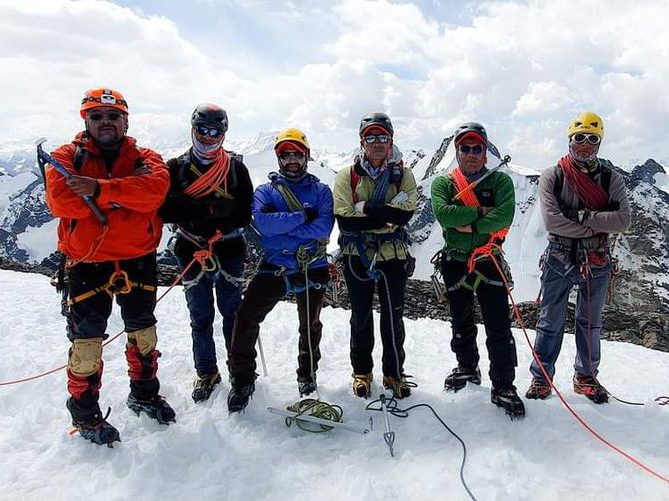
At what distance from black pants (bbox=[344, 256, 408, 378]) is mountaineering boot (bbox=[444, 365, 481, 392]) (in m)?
0.72

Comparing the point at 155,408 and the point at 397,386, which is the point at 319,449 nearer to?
the point at 397,386

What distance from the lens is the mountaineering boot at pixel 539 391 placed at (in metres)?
6.25

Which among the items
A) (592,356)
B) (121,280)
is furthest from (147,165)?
(592,356)

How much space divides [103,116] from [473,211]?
13.7ft

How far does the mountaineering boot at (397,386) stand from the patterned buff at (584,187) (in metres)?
3.23

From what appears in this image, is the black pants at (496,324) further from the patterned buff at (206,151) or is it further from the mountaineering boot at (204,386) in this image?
the mountaineering boot at (204,386)

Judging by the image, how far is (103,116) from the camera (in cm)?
509

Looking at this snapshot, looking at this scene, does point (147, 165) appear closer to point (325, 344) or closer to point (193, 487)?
point (193, 487)

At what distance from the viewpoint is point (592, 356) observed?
21.3ft

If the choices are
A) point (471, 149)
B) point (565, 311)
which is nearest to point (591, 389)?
point (565, 311)

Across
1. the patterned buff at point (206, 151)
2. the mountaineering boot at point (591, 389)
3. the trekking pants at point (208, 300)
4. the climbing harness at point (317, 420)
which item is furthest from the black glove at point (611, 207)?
the patterned buff at point (206, 151)

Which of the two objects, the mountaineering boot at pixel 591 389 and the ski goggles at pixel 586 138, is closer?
the ski goggles at pixel 586 138

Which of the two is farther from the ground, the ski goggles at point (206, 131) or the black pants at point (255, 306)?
the ski goggles at point (206, 131)

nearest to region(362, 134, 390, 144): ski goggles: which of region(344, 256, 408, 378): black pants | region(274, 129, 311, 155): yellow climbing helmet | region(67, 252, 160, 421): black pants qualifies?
region(274, 129, 311, 155): yellow climbing helmet
